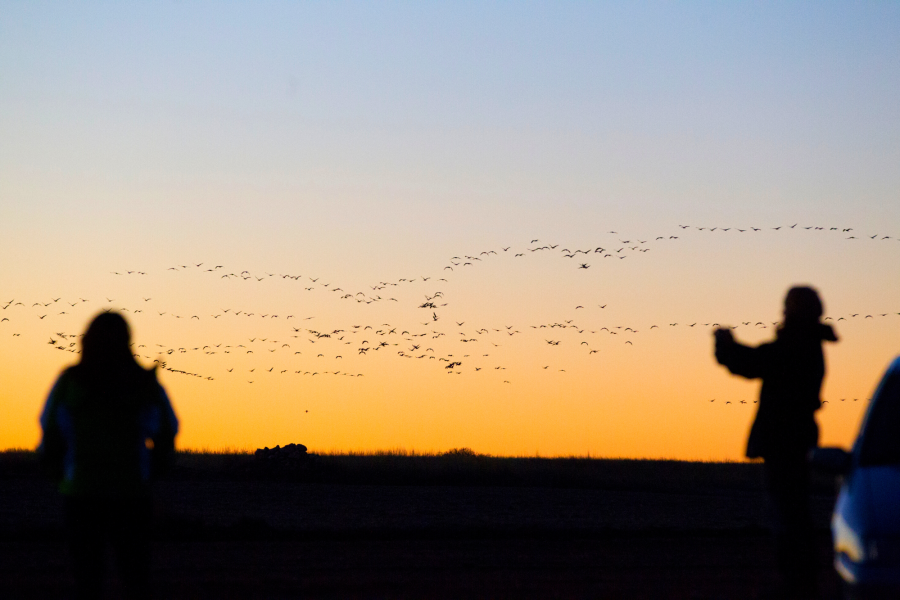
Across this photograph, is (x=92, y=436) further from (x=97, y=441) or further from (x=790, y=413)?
(x=790, y=413)

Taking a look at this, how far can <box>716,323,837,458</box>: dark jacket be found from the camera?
8.59m

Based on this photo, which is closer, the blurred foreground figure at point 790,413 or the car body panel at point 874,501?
the car body panel at point 874,501

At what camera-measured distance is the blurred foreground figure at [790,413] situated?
8.46 meters


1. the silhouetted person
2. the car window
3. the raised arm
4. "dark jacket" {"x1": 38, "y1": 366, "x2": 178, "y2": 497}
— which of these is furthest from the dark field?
"dark jacket" {"x1": 38, "y1": 366, "x2": 178, "y2": 497}

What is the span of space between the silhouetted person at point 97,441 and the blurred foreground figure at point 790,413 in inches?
167

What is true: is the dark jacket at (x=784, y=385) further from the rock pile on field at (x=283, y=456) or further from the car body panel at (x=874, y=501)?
the rock pile on field at (x=283, y=456)

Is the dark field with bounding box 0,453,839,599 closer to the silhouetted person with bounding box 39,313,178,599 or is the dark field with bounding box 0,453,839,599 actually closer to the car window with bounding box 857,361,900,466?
the car window with bounding box 857,361,900,466

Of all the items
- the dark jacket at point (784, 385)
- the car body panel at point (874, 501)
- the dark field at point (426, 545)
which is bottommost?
the dark field at point (426, 545)

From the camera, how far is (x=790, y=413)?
864 centimetres

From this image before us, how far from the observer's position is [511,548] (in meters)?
14.0

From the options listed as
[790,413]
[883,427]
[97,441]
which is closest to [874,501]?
[883,427]

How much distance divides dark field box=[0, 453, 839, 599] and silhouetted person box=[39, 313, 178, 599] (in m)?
3.24

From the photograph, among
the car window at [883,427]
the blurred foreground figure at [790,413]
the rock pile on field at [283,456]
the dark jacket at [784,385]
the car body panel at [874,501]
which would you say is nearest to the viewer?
the car body panel at [874,501]

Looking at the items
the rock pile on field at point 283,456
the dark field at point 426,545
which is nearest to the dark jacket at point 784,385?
the dark field at point 426,545
